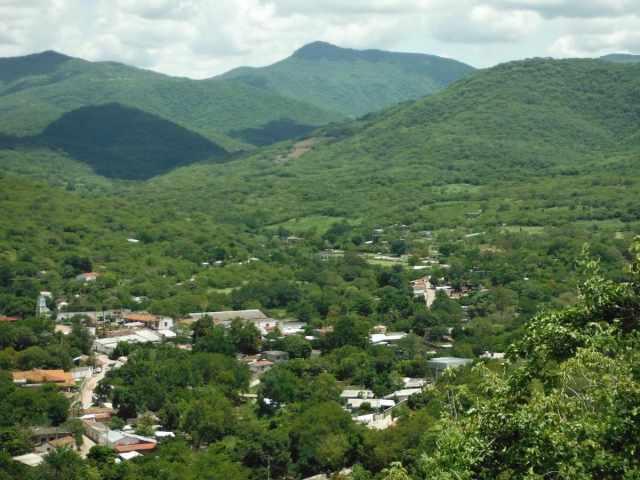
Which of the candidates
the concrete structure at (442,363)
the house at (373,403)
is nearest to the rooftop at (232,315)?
the concrete structure at (442,363)

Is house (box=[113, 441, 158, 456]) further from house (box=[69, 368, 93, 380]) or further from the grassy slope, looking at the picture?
the grassy slope

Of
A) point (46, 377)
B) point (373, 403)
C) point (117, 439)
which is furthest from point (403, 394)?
point (46, 377)

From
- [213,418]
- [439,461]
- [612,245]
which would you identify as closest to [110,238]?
[612,245]

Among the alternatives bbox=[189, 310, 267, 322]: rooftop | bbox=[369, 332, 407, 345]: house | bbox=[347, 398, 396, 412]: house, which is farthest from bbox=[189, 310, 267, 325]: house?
bbox=[347, 398, 396, 412]: house

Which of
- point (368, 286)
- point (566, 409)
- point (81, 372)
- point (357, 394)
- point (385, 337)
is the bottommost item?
point (368, 286)

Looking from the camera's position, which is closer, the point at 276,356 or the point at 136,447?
the point at 136,447

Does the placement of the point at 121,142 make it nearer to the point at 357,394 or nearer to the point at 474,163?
the point at 474,163

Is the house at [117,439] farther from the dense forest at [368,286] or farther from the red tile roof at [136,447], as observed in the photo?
the dense forest at [368,286]
